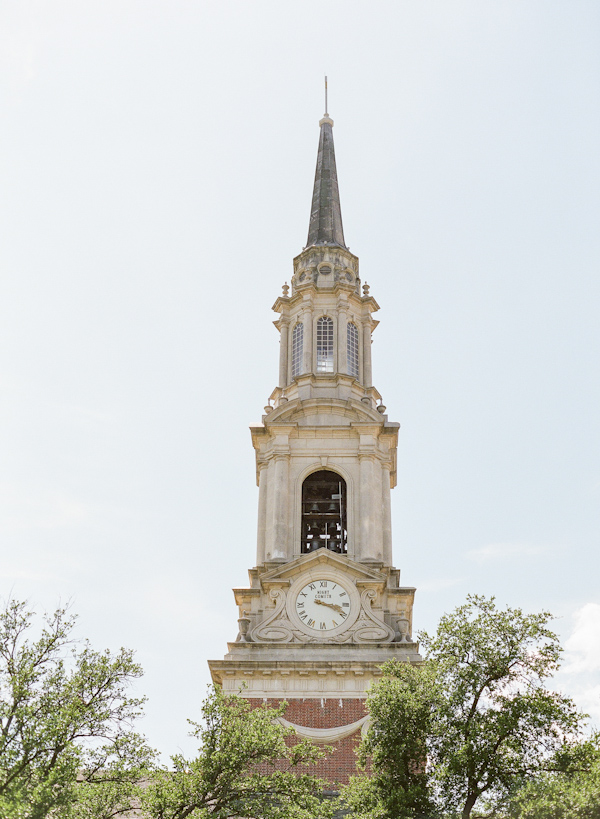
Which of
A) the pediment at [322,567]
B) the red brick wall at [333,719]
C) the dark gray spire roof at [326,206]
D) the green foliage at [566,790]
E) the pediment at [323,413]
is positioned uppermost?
the dark gray spire roof at [326,206]

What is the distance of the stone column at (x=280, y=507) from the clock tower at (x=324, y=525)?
5 cm

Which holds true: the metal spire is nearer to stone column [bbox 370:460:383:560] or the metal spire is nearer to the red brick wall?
stone column [bbox 370:460:383:560]

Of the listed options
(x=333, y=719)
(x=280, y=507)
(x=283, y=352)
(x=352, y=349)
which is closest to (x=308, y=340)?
(x=283, y=352)

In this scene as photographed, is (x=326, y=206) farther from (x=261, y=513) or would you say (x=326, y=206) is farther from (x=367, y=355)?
(x=261, y=513)

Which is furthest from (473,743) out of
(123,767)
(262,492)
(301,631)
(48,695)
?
(262,492)

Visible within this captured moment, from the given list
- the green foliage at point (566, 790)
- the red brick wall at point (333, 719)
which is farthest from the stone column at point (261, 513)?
the green foliage at point (566, 790)

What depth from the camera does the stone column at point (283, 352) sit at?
48.5m

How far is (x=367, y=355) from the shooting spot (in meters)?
49.2

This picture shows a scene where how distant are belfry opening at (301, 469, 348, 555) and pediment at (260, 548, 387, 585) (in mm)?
2565

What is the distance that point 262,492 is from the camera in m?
44.5

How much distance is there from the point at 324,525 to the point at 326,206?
18298mm

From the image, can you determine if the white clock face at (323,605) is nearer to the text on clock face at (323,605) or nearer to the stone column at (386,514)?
the text on clock face at (323,605)

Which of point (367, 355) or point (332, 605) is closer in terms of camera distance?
point (332, 605)

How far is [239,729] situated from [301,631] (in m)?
12.5
